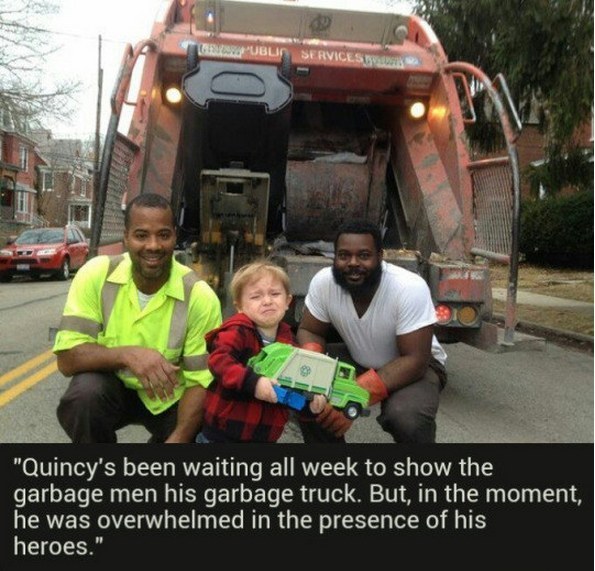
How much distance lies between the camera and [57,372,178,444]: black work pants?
261 centimetres

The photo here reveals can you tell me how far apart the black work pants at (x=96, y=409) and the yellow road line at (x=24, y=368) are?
9.10 ft

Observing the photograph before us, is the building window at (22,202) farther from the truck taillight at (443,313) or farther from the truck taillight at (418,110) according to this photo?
the truck taillight at (443,313)

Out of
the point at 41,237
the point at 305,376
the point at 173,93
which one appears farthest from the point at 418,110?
the point at 41,237

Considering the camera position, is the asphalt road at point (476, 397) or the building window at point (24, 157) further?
the building window at point (24, 157)

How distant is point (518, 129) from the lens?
178 inches

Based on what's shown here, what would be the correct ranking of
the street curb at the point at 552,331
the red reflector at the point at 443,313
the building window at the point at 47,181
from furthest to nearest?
the building window at the point at 47,181, the street curb at the point at 552,331, the red reflector at the point at 443,313

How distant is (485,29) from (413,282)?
6651 mm

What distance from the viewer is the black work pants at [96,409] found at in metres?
2.61

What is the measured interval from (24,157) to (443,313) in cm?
4164

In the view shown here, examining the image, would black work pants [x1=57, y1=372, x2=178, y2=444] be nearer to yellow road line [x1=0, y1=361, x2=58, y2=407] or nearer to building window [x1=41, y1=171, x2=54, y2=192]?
yellow road line [x1=0, y1=361, x2=58, y2=407]

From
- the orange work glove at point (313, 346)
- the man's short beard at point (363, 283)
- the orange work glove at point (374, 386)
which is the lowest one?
the orange work glove at point (374, 386)

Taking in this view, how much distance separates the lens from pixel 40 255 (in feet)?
50.0

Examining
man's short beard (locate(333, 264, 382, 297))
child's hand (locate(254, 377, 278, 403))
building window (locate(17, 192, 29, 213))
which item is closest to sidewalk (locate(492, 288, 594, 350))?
man's short beard (locate(333, 264, 382, 297))
